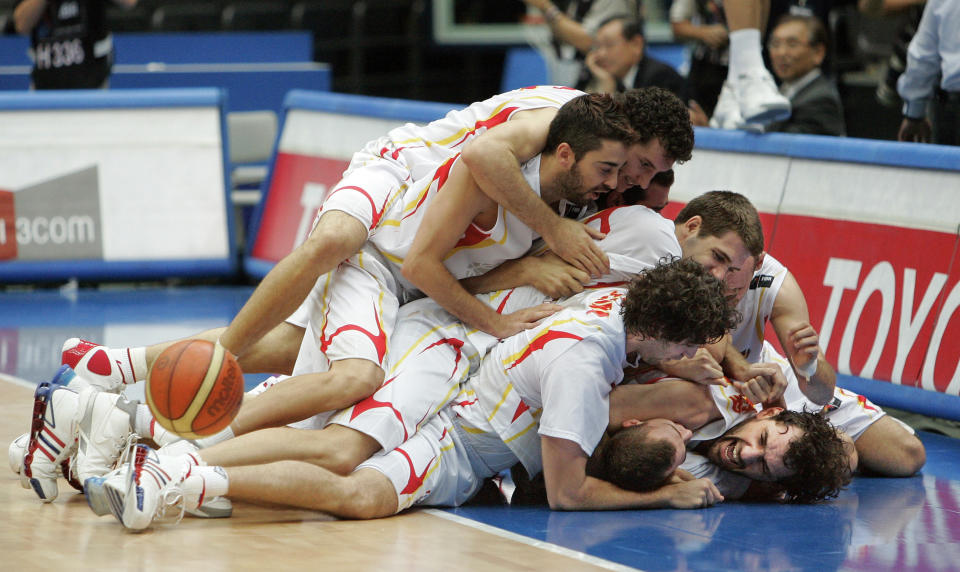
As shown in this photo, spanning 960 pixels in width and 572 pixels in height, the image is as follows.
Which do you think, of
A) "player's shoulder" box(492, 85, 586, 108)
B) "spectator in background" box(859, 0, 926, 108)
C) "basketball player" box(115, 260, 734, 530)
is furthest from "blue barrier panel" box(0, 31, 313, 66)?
"basketball player" box(115, 260, 734, 530)

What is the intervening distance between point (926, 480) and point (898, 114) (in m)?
9.81

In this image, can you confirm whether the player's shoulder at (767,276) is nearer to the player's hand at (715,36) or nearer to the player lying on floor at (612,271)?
the player lying on floor at (612,271)

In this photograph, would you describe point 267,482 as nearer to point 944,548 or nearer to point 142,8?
point 944,548

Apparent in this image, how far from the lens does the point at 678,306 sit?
5008mm

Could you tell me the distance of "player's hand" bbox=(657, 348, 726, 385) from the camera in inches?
218

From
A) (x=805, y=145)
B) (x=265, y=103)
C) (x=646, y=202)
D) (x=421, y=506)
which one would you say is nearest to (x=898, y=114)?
(x=265, y=103)

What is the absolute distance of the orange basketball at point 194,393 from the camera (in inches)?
194

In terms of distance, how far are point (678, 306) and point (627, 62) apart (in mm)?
5901

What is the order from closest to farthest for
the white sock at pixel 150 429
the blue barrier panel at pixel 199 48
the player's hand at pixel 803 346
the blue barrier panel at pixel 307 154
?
the white sock at pixel 150 429 < the player's hand at pixel 803 346 < the blue barrier panel at pixel 307 154 < the blue barrier panel at pixel 199 48

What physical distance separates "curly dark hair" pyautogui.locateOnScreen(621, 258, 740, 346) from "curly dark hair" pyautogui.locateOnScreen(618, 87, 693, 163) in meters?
0.51

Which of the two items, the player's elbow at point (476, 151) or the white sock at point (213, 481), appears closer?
the white sock at point (213, 481)

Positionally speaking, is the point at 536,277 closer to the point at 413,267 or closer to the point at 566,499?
the point at 413,267

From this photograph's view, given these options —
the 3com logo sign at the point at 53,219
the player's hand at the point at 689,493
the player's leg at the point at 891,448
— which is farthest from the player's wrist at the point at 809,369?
the 3com logo sign at the point at 53,219

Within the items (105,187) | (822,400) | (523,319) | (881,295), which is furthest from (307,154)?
(822,400)
